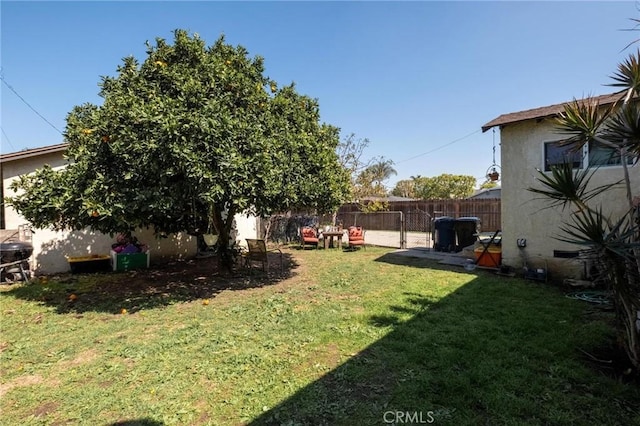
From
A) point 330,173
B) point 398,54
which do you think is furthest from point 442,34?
point 330,173

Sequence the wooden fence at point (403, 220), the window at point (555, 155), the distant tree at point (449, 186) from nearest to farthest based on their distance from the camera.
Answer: the window at point (555, 155) < the wooden fence at point (403, 220) < the distant tree at point (449, 186)

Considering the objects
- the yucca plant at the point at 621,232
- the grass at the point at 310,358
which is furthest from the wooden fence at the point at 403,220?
the yucca plant at the point at 621,232

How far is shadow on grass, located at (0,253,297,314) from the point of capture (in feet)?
20.5

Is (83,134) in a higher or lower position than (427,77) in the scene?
lower

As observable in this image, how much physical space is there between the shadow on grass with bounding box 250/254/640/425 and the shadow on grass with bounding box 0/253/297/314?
13.5 ft

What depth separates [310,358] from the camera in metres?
3.72

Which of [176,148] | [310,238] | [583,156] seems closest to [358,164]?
[310,238]

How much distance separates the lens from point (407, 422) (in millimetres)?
2549

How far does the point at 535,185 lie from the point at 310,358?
7.07 m

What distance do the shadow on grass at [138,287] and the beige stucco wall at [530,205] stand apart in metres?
6.00

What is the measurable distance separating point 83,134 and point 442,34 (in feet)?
32.5

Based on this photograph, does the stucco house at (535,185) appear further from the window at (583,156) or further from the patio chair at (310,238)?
the patio chair at (310,238)

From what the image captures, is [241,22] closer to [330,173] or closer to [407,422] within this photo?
[330,173]

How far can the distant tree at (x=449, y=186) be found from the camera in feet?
124
